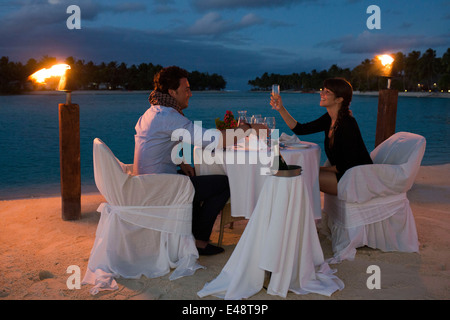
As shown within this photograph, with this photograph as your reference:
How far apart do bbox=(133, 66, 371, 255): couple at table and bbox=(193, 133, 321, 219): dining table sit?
12 centimetres

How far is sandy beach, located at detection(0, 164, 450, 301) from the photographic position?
264 centimetres

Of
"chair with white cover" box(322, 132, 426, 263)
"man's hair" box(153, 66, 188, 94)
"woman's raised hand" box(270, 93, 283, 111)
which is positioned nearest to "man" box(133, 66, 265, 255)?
"man's hair" box(153, 66, 188, 94)

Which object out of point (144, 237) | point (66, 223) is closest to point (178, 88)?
point (144, 237)

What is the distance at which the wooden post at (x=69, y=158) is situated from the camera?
4066 millimetres

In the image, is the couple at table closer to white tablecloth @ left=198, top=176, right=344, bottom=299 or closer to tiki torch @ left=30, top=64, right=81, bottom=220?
white tablecloth @ left=198, top=176, right=344, bottom=299

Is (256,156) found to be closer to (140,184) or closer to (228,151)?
(228,151)

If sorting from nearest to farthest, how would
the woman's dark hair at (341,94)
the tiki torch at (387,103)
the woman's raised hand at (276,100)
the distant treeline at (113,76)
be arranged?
1. the woman's dark hair at (341,94)
2. the woman's raised hand at (276,100)
3. the tiki torch at (387,103)
4. the distant treeline at (113,76)

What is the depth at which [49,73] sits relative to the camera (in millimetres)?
4199

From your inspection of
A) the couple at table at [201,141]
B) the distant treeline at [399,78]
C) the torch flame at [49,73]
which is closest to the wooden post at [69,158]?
the torch flame at [49,73]

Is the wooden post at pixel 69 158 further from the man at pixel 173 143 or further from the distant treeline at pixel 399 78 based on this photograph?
the distant treeline at pixel 399 78

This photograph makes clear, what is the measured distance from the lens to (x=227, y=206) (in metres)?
3.33

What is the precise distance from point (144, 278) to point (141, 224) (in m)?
0.40

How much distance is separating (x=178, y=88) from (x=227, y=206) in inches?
42.3

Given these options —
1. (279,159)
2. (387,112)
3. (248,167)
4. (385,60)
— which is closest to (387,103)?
(387,112)
